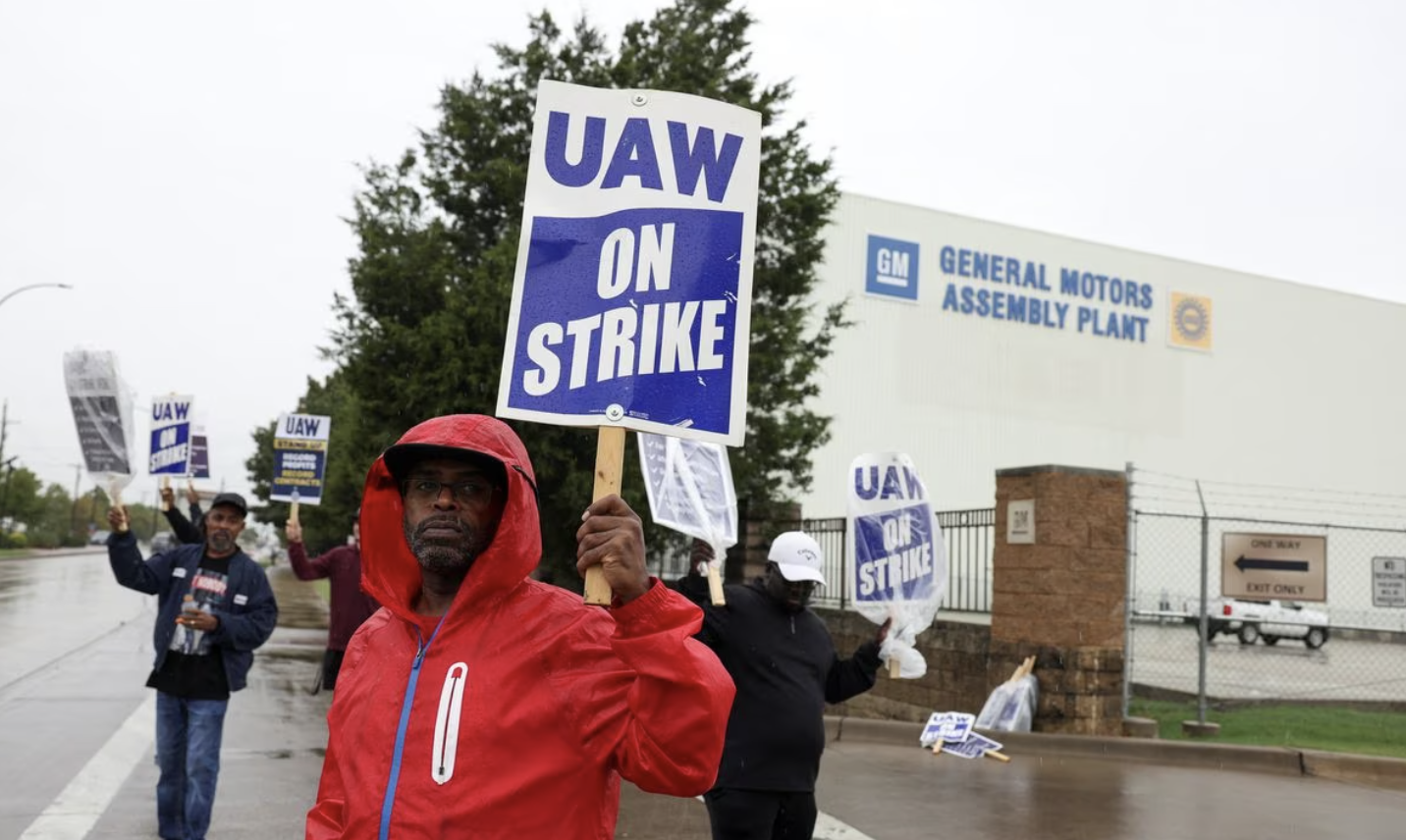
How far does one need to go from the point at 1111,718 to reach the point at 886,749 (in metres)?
2.22

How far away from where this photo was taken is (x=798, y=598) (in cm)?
521

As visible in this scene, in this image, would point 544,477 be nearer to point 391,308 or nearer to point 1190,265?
point 391,308

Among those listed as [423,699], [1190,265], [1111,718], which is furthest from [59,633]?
[1190,265]

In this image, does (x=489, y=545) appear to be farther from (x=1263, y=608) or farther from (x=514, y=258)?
(x=1263, y=608)

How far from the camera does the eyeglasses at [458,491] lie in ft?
8.84

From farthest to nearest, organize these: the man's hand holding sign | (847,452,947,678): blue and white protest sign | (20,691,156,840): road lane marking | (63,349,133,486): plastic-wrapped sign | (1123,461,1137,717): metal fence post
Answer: (1123,461,1137,717): metal fence post
(847,452,947,678): blue and white protest sign
(63,349,133,486): plastic-wrapped sign
(20,691,156,840): road lane marking
the man's hand holding sign

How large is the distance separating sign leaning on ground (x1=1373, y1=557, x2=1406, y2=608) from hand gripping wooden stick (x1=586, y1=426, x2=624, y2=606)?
443 inches

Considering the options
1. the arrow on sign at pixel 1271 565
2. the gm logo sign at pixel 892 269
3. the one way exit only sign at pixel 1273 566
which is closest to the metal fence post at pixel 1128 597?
the one way exit only sign at pixel 1273 566

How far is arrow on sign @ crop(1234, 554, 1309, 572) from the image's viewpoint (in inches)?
469

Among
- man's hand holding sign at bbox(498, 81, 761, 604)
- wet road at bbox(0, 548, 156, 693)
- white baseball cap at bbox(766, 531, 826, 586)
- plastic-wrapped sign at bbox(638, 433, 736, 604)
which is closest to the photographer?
man's hand holding sign at bbox(498, 81, 761, 604)

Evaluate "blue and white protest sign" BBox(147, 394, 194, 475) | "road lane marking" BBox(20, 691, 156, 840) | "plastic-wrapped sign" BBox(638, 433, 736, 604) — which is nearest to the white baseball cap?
"plastic-wrapped sign" BBox(638, 433, 736, 604)

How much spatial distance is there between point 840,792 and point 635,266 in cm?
680

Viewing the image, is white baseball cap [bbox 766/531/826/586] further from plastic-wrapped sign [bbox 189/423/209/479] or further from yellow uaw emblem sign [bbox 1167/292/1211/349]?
yellow uaw emblem sign [bbox 1167/292/1211/349]

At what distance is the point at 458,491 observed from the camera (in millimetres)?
2695
